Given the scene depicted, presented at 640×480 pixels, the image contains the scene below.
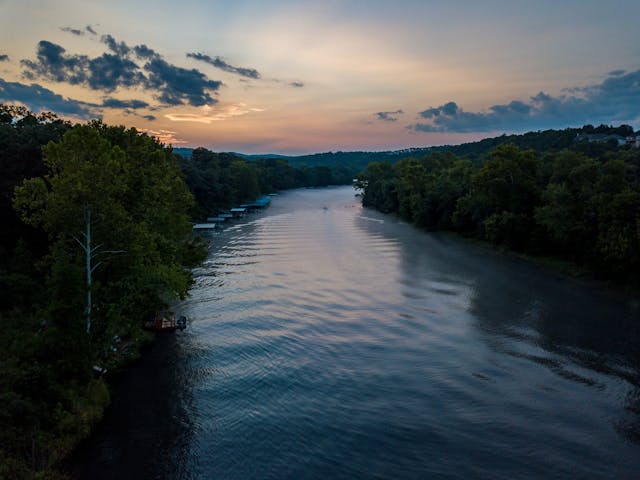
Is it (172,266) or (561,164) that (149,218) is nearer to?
(172,266)

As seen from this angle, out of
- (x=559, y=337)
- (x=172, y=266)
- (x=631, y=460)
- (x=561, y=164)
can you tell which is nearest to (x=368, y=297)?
(x=559, y=337)

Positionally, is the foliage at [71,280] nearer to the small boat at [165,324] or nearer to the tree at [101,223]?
the tree at [101,223]

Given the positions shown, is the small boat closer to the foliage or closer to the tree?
the foliage

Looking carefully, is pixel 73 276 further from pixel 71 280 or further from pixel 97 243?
pixel 97 243

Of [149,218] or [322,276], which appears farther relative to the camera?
[322,276]

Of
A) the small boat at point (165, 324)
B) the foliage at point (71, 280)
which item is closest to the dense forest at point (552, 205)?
the small boat at point (165, 324)

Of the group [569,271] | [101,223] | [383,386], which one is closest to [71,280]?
[101,223]
